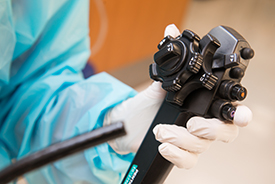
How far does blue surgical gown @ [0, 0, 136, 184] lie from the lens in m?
0.67

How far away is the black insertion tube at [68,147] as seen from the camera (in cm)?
23

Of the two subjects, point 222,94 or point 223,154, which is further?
point 223,154

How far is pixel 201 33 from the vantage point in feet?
6.94

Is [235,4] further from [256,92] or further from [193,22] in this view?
[256,92]

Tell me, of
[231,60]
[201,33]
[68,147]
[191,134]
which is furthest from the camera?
[201,33]

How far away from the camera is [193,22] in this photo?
7.61 feet

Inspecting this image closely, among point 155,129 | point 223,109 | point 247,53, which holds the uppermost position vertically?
point 247,53

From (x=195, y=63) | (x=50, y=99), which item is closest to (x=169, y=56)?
(x=195, y=63)

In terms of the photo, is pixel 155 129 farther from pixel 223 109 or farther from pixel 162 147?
pixel 223 109

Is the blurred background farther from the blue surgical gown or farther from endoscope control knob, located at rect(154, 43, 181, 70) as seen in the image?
endoscope control knob, located at rect(154, 43, 181, 70)

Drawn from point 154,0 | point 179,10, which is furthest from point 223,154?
point 179,10

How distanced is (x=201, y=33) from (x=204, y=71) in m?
1.79

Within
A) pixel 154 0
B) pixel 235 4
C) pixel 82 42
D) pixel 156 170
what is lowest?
pixel 156 170

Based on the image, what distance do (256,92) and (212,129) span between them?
4.51ft
